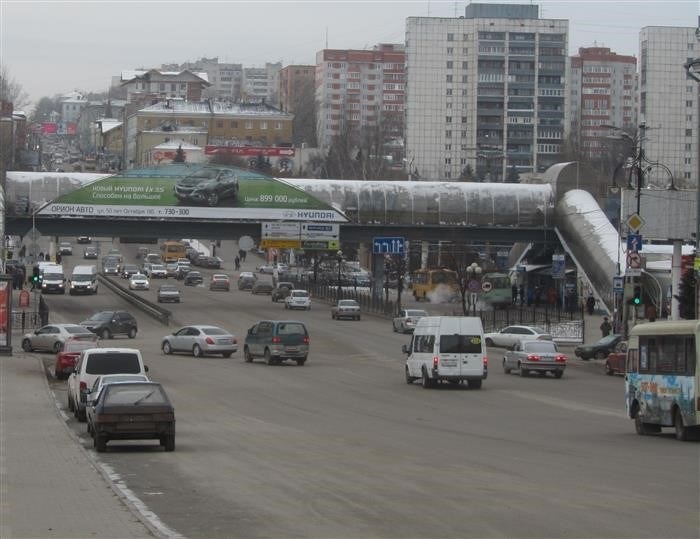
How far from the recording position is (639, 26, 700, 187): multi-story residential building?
175m

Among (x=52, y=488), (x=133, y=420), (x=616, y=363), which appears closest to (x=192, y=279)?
(x=616, y=363)

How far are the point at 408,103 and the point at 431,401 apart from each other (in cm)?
14769

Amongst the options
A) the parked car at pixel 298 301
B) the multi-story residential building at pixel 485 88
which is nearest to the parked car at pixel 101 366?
the parked car at pixel 298 301

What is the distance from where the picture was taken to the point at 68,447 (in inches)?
890

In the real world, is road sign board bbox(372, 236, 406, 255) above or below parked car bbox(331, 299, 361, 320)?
above

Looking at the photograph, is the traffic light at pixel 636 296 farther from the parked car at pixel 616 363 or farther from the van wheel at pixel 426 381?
the van wheel at pixel 426 381

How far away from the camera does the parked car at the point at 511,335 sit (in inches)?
2322

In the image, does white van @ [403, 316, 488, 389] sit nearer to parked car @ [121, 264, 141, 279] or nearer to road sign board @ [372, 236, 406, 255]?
road sign board @ [372, 236, 406, 255]

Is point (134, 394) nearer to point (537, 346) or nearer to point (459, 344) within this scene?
point (459, 344)

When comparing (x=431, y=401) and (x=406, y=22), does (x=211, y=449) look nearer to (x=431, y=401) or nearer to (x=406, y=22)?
(x=431, y=401)

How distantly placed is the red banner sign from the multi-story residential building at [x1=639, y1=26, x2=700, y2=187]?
5221 centimetres

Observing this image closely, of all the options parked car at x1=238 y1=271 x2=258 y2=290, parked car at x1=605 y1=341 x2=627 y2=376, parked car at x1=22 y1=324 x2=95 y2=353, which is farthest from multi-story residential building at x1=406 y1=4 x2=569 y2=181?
parked car at x1=605 y1=341 x2=627 y2=376

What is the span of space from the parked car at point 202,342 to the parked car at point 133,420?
2956cm

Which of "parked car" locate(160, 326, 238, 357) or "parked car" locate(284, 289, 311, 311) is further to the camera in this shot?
"parked car" locate(284, 289, 311, 311)
